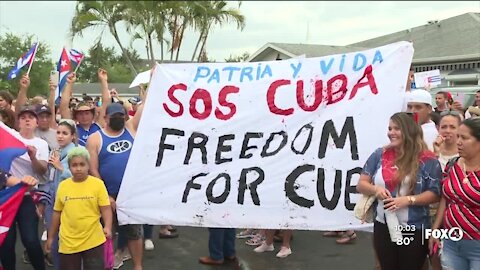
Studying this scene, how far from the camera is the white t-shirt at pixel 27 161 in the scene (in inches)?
182

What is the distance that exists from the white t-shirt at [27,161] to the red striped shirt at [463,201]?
336 centimetres

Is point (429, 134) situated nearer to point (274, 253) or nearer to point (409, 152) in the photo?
point (409, 152)

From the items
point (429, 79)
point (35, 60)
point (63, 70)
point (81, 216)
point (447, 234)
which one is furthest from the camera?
point (35, 60)

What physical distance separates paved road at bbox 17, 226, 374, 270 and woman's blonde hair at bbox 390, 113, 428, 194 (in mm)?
2301

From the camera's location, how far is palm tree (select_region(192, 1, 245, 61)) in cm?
2389

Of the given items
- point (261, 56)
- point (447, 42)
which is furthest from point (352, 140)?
point (261, 56)

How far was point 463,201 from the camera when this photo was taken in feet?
10.7

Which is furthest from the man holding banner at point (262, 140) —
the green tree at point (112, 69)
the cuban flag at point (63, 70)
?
the green tree at point (112, 69)

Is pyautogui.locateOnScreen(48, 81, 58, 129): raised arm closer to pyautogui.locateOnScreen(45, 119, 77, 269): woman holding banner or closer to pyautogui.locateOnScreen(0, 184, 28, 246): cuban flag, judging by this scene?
pyautogui.locateOnScreen(45, 119, 77, 269): woman holding banner

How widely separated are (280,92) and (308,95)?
0.80ft

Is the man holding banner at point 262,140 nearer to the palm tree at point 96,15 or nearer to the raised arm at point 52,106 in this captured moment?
the raised arm at point 52,106

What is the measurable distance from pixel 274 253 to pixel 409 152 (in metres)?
2.87

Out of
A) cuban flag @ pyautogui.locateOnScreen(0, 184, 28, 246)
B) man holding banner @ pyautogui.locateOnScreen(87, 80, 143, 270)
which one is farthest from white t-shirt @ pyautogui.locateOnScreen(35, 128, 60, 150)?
cuban flag @ pyautogui.locateOnScreen(0, 184, 28, 246)

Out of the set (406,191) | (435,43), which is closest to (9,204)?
(406,191)
